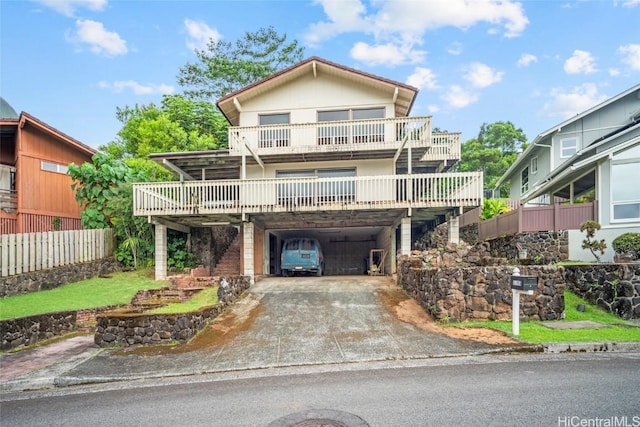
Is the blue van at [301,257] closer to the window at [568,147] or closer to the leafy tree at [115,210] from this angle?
the leafy tree at [115,210]

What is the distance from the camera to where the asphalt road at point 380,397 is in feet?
15.1

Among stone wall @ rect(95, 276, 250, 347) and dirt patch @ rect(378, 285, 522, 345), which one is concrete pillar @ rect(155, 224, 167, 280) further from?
dirt patch @ rect(378, 285, 522, 345)

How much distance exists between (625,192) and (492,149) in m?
30.4

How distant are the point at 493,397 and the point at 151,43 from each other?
1651 centimetres

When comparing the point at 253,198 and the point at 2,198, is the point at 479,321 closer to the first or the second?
the point at 253,198

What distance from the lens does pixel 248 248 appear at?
53.1 ft

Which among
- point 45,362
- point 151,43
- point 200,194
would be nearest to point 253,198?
point 200,194

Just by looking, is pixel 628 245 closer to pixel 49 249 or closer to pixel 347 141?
pixel 347 141

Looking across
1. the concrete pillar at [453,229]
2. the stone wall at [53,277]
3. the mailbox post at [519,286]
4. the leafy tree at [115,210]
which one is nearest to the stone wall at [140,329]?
the stone wall at [53,277]

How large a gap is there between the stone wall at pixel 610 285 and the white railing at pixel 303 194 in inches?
190

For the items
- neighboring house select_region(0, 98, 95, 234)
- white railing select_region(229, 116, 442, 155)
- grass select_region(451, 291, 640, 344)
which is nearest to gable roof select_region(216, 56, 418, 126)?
white railing select_region(229, 116, 442, 155)

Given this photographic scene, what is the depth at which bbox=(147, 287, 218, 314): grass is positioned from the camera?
9570mm

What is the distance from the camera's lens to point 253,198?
1593 centimetres

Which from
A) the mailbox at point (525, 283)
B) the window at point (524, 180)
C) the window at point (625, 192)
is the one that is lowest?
the mailbox at point (525, 283)
